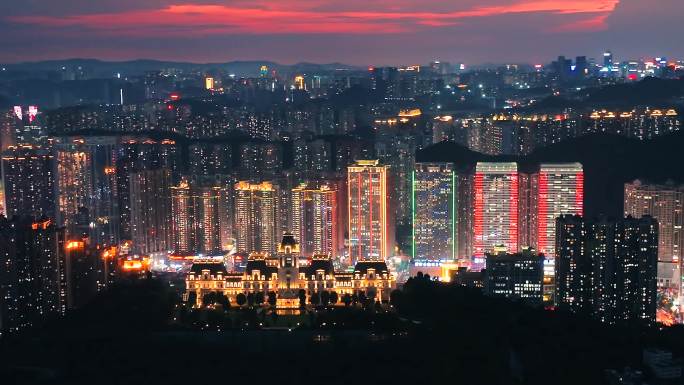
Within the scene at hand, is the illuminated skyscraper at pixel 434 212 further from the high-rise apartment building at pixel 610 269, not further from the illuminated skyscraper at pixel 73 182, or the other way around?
the illuminated skyscraper at pixel 73 182

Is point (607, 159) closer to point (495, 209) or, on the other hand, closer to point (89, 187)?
point (495, 209)

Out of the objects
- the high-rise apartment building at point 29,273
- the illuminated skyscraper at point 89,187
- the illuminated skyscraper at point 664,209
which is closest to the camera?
the high-rise apartment building at point 29,273

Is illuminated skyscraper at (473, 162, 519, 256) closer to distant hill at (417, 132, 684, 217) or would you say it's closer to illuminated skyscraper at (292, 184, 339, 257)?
distant hill at (417, 132, 684, 217)

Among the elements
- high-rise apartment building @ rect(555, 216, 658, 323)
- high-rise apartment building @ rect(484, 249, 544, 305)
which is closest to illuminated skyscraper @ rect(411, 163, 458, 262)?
high-rise apartment building @ rect(484, 249, 544, 305)

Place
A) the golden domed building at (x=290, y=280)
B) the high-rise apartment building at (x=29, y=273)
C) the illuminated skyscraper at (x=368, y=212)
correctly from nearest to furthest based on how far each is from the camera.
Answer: the high-rise apartment building at (x=29, y=273), the golden domed building at (x=290, y=280), the illuminated skyscraper at (x=368, y=212)

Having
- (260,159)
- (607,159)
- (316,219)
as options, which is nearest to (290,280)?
(316,219)

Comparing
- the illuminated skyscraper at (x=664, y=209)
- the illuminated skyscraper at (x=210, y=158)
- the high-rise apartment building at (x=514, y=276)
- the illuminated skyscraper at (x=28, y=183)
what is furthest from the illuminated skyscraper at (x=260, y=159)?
the illuminated skyscraper at (x=664, y=209)

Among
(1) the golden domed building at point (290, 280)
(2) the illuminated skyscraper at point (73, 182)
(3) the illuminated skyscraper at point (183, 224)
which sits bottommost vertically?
(1) the golden domed building at point (290, 280)
